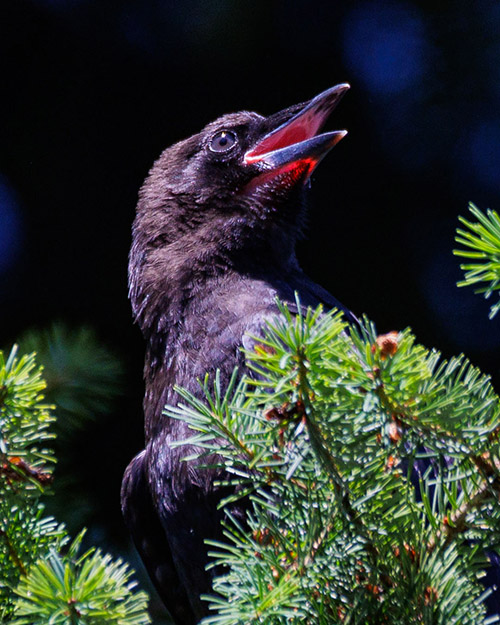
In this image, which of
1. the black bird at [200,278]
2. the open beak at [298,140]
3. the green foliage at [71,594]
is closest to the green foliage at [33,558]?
the green foliage at [71,594]

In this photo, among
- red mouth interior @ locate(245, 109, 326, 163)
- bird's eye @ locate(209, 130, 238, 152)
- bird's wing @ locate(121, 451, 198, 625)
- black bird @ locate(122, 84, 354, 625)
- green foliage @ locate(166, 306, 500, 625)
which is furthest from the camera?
bird's eye @ locate(209, 130, 238, 152)

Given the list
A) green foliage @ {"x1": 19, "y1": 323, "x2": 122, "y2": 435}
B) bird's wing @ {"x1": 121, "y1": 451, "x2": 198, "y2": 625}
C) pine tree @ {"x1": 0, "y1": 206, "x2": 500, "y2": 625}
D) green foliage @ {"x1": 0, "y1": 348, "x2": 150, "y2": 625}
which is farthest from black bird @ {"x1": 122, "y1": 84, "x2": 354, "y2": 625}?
pine tree @ {"x1": 0, "y1": 206, "x2": 500, "y2": 625}

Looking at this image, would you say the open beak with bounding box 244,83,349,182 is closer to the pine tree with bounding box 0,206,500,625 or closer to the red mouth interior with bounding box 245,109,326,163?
the red mouth interior with bounding box 245,109,326,163

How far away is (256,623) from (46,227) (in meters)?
2.92

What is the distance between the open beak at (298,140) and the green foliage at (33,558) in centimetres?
173

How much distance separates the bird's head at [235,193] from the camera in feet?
10.6

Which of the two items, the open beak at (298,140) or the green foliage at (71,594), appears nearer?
the green foliage at (71,594)

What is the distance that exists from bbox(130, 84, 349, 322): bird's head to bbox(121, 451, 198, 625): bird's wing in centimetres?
76

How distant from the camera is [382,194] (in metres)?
4.39

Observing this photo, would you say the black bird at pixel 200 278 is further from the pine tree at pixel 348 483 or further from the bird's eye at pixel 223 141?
the pine tree at pixel 348 483

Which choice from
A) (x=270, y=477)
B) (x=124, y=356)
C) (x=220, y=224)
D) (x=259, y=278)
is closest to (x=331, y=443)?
(x=270, y=477)

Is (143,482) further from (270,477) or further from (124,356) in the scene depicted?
(270,477)

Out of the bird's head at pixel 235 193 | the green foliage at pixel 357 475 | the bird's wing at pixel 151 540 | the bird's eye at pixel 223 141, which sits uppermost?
the bird's eye at pixel 223 141

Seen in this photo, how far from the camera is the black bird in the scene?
281 cm
